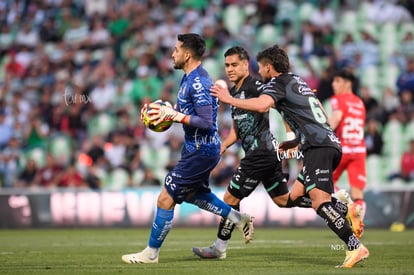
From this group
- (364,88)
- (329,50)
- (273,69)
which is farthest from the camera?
(329,50)

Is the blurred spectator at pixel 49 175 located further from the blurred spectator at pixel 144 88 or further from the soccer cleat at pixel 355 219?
the soccer cleat at pixel 355 219

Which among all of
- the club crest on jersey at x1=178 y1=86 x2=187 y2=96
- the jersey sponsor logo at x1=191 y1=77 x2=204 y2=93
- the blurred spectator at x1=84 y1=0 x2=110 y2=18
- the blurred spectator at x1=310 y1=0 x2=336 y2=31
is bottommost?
the club crest on jersey at x1=178 y1=86 x2=187 y2=96

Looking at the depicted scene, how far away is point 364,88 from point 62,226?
25.3 ft

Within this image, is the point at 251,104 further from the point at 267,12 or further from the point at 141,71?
the point at 267,12

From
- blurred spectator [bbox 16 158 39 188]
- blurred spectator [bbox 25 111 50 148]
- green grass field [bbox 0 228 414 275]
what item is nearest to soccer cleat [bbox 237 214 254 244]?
green grass field [bbox 0 228 414 275]

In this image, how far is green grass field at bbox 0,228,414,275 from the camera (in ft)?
32.4

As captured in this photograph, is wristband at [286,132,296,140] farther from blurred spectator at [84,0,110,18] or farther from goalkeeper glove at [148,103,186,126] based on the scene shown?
blurred spectator at [84,0,110,18]

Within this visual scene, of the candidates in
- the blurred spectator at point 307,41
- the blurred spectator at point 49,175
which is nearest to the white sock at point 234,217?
the blurred spectator at point 49,175

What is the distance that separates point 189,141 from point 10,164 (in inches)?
485

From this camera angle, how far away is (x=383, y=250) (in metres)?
12.5

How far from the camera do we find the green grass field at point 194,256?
987 centimetres

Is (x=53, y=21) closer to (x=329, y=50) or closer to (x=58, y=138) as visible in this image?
(x=58, y=138)

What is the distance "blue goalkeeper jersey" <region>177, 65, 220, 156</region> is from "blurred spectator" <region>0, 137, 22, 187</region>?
12215mm

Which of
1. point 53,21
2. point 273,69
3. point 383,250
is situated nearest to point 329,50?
point 53,21
